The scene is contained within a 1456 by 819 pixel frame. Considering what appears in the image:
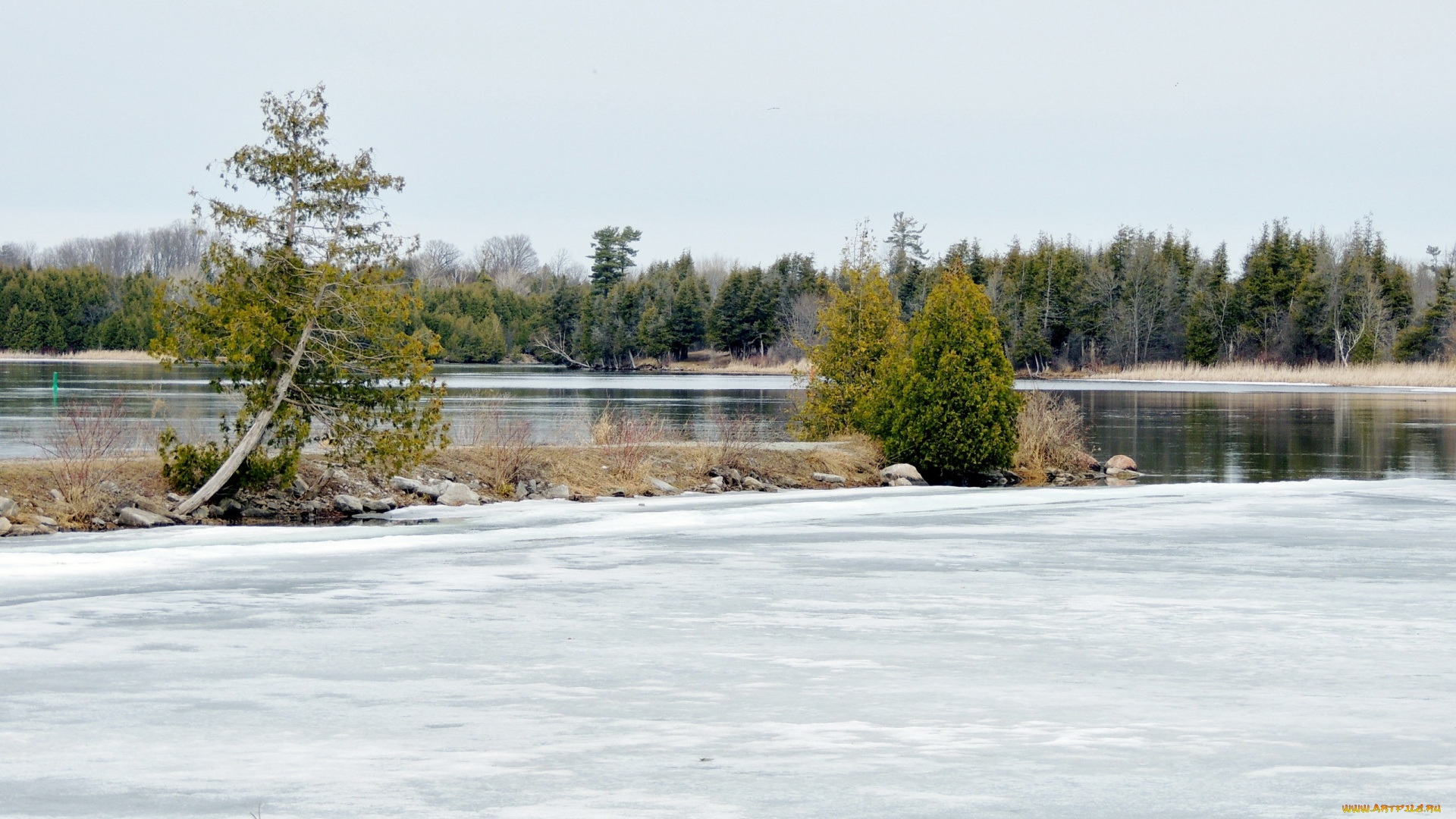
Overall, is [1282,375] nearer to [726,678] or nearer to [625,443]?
[625,443]

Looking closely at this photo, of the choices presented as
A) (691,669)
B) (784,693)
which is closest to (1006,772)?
(784,693)

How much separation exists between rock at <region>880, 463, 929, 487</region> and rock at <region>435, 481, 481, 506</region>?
8026 mm

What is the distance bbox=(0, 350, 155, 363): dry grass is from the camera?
4500 inches

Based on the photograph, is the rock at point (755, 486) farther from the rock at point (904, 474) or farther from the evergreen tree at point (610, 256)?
the evergreen tree at point (610, 256)

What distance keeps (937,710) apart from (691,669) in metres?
1.54

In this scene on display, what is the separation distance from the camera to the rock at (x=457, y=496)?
63.2 feet

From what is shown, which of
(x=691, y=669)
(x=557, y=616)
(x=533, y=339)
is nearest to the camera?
(x=691, y=669)

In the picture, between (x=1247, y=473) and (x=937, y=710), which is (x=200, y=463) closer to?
(x=937, y=710)

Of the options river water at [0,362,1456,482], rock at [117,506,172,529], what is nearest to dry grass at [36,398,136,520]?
rock at [117,506,172,529]

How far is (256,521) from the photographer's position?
1777cm

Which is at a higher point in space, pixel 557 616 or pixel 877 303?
pixel 877 303

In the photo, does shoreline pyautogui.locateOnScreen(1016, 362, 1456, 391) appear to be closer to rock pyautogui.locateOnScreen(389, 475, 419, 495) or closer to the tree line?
the tree line

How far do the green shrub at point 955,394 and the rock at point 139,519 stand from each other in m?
13.6

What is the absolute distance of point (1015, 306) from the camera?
350ft
